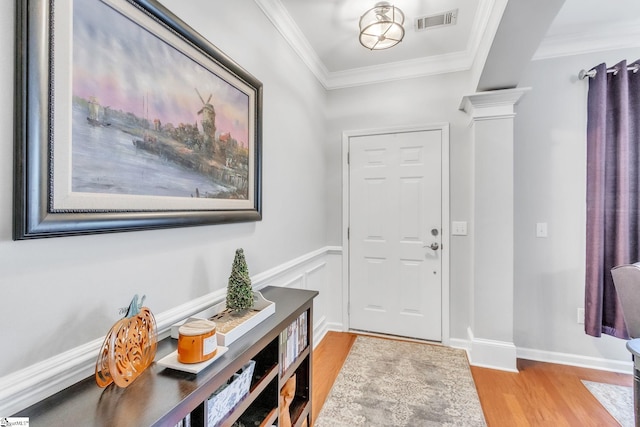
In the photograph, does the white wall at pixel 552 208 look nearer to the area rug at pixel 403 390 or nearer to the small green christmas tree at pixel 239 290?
the area rug at pixel 403 390

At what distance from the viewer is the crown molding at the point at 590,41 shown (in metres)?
2.26

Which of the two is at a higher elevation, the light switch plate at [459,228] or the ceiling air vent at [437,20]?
the ceiling air vent at [437,20]

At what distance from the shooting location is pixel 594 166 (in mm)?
2258

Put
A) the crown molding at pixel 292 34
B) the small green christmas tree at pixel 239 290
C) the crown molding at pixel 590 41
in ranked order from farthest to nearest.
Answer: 1. the crown molding at pixel 590 41
2. the crown molding at pixel 292 34
3. the small green christmas tree at pixel 239 290

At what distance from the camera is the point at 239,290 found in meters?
1.31

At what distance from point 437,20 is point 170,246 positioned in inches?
90.4

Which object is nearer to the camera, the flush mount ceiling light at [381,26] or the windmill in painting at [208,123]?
the windmill in painting at [208,123]

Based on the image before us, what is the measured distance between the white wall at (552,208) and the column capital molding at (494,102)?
26cm

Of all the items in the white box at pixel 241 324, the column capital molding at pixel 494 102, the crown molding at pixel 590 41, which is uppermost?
the crown molding at pixel 590 41

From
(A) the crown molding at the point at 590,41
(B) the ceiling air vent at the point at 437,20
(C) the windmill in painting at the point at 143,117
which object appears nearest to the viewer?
(C) the windmill in painting at the point at 143,117

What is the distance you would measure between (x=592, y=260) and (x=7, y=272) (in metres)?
3.21

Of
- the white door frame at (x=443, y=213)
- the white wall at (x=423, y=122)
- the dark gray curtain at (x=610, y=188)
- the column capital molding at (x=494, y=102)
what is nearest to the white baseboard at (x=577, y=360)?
the dark gray curtain at (x=610, y=188)

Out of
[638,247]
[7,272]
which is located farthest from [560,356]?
[7,272]

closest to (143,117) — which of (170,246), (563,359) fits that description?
(170,246)
